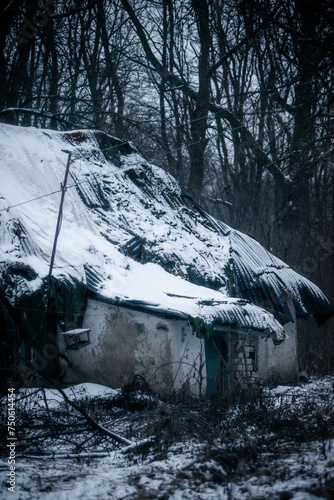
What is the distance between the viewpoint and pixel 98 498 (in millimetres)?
3996

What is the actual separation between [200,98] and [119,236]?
10468 millimetres

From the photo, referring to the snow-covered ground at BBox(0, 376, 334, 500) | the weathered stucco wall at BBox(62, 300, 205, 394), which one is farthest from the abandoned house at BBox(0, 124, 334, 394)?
the snow-covered ground at BBox(0, 376, 334, 500)

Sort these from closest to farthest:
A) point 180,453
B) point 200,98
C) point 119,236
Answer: point 180,453
point 119,236
point 200,98

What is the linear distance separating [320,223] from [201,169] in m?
5.16

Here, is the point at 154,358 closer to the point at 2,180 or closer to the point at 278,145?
the point at 2,180

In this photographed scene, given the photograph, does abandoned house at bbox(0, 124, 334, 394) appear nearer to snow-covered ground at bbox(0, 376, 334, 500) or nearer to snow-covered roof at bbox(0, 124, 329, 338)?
snow-covered roof at bbox(0, 124, 329, 338)

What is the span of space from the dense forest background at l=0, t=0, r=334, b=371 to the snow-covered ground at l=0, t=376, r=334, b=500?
27.5 ft

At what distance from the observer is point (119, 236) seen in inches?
422

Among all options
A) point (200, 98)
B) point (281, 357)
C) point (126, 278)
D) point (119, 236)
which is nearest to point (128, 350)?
point (126, 278)

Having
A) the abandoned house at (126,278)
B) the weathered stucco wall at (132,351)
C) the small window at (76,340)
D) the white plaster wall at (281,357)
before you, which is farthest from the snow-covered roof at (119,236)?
the white plaster wall at (281,357)

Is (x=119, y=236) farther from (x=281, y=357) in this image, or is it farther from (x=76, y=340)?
(x=281, y=357)

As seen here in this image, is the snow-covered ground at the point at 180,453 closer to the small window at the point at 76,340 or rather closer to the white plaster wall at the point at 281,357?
the small window at the point at 76,340

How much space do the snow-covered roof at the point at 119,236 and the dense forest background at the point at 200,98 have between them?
2848 millimetres

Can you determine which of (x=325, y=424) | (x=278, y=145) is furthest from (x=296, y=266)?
(x=325, y=424)
